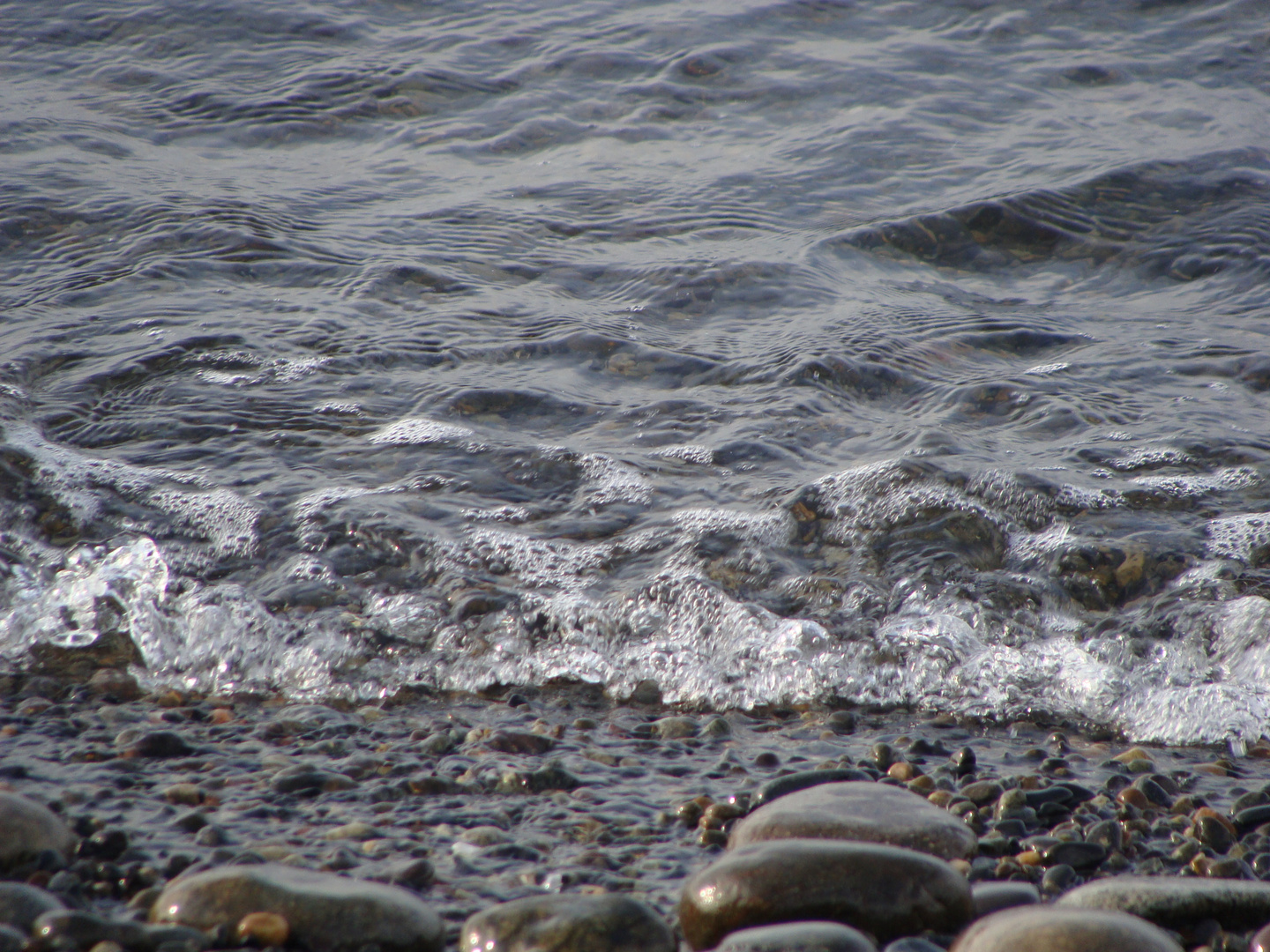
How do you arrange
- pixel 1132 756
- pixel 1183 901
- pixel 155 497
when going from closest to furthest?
1. pixel 1183 901
2. pixel 1132 756
3. pixel 155 497

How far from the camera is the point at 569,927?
1862 mm

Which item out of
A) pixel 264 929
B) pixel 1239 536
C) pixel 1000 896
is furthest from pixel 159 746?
pixel 1239 536

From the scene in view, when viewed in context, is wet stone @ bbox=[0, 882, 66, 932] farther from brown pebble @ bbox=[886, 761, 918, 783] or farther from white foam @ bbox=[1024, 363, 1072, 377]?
white foam @ bbox=[1024, 363, 1072, 377]

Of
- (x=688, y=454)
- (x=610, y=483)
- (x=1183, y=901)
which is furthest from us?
(x=688, y=454)

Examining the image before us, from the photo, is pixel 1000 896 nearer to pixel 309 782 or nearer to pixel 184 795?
pixel 309 782

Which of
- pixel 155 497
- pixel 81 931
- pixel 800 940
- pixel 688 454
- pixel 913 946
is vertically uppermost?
pixel 81 931

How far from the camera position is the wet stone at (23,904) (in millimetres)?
1861

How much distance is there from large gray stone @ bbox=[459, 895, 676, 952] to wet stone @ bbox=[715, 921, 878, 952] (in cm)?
14

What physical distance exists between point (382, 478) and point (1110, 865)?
10.1ft

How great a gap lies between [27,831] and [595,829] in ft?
3.92

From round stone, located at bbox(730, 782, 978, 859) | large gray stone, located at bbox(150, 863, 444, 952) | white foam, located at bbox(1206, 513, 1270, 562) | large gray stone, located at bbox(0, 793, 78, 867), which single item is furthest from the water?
large gray stone, located at bbox(150, 863, 444, 952)

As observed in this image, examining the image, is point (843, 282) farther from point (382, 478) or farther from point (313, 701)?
point (313, 701)

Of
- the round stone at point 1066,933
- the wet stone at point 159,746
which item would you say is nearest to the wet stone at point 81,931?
the wet stone at point 159,746

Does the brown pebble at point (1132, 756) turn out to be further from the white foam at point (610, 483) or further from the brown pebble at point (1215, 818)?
the white foam at point (610, 483)
